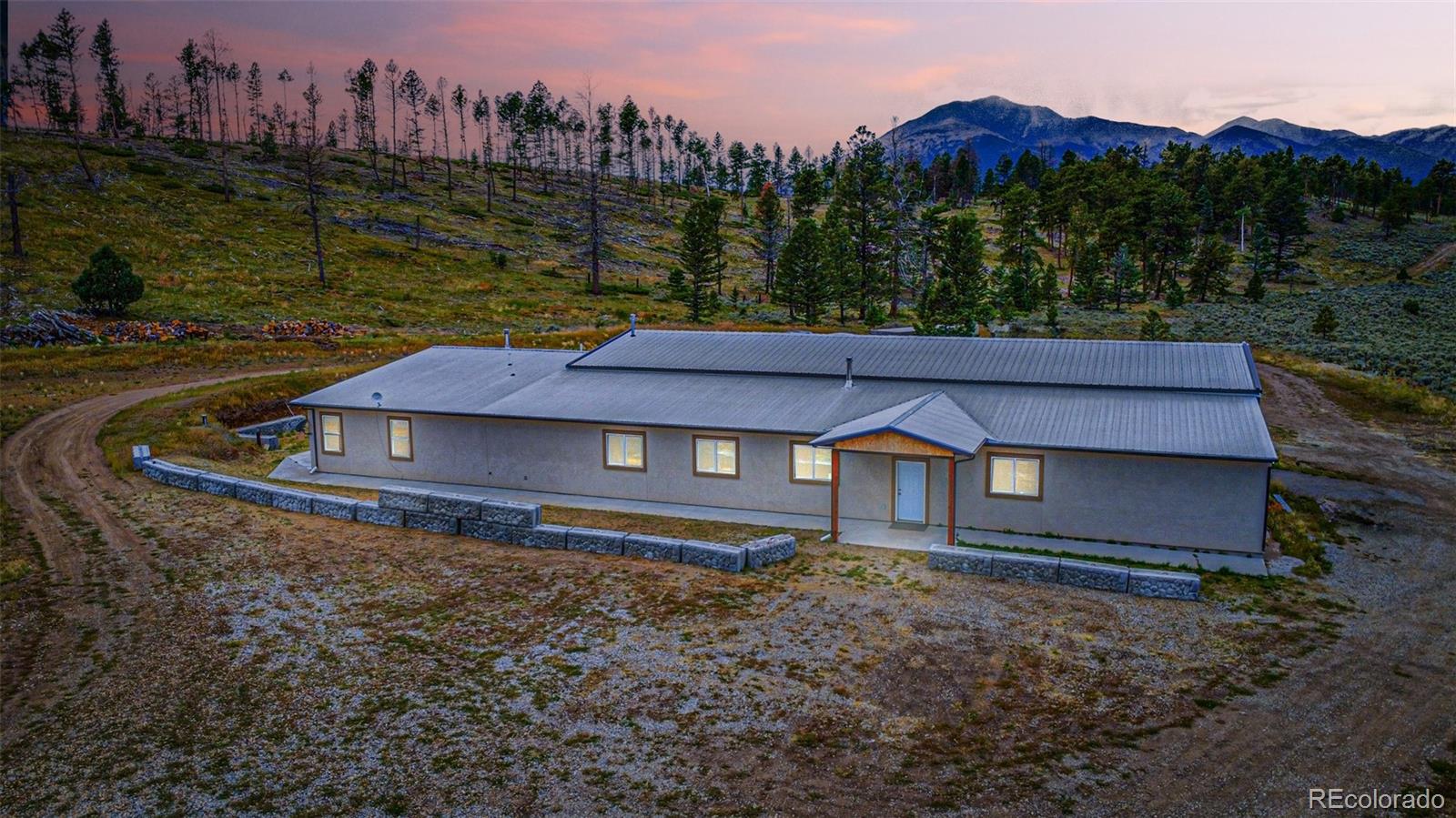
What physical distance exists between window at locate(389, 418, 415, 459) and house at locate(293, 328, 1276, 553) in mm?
59

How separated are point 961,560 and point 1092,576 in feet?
8.15

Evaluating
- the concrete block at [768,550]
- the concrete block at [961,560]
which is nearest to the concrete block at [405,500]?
the concrete block at [768,550]

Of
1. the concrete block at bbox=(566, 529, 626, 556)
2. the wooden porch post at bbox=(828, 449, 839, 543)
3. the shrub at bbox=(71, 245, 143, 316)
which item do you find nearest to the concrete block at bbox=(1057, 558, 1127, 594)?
the wooden porch post at bbox=(828, 449, 839, 543)

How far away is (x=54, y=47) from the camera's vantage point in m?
102

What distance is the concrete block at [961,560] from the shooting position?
1708 cm

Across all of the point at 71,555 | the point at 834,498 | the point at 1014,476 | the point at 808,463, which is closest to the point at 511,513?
the point at 808,463

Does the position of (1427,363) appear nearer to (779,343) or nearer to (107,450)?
(779,343)

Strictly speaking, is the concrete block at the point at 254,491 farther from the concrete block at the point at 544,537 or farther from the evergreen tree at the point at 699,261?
the evergreen tree at the point at 699,261

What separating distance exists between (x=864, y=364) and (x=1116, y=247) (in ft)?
212

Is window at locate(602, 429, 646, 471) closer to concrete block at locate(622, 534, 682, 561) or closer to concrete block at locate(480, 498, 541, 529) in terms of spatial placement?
concrete block at locate(480, 498, 541, 529)

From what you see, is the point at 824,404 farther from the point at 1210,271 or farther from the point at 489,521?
the point at 1210,271

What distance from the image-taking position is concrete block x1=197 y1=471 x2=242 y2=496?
24047 millimetres

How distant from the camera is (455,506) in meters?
20.8

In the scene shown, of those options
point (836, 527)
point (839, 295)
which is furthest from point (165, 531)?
point (839, 295)
